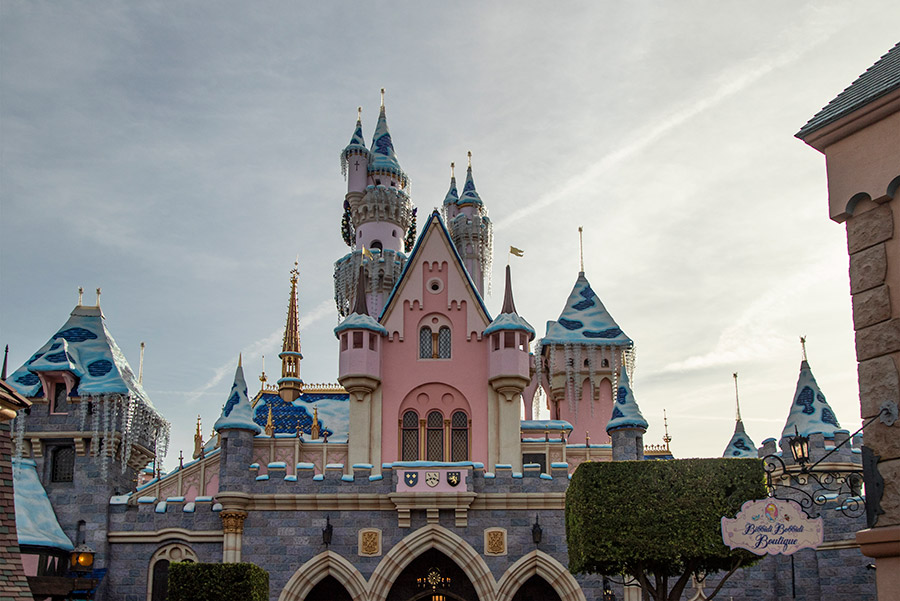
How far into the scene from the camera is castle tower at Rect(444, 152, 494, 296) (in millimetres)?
47750

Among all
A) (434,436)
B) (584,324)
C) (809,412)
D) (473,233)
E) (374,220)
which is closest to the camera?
(809,412)

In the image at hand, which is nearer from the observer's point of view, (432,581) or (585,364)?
(432,581)

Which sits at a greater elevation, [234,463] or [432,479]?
[234,463]

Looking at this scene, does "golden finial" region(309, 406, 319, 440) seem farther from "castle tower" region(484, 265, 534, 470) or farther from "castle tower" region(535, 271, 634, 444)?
"castle tower" region(535, 271, 634, 444)

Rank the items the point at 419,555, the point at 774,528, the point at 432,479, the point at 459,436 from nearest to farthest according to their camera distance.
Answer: the point at 774,528 < the point at 432,479 < the point at 419,555 < the point at 459,436

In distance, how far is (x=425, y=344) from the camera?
3341 centimetres

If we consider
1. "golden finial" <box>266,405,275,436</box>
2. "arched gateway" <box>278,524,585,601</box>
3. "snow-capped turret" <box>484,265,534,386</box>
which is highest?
"snow-capped turret" <box>484,265,534,386</box>

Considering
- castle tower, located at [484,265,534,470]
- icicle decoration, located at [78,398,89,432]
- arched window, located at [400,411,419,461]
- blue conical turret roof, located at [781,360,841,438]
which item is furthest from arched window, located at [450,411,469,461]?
icicle decoration, located at [78,398,89,432]

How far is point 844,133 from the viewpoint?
38.1 ft

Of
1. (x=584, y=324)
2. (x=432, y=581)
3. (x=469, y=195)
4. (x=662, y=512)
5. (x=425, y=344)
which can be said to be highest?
(x=469, y=195)

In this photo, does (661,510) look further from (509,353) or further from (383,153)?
(383,153)

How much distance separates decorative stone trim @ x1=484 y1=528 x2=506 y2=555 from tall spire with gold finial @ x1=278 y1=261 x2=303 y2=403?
18580 mm

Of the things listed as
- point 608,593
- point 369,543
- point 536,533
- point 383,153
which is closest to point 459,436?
point 536,533

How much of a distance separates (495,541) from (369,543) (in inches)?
136
